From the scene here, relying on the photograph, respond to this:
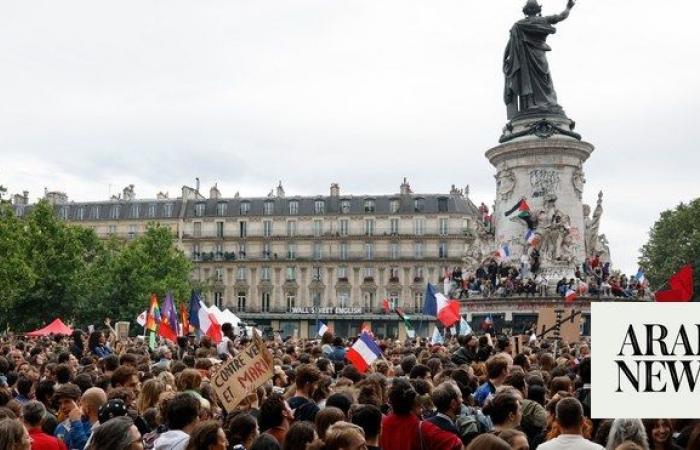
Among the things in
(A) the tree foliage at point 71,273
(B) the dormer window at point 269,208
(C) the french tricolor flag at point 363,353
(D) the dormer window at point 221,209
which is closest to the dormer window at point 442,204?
(B) the dormer window at point 269,208

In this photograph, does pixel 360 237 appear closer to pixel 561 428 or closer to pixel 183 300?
pixel 183 300

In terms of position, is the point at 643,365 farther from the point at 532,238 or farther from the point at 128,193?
the point at 128,193

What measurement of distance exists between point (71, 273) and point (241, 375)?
205 ft

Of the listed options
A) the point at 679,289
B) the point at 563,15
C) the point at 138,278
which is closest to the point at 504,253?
the point at 563,15

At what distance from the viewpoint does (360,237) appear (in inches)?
4360

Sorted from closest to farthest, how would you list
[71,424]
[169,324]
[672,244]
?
[71,424]
[169,324]
[672,244]

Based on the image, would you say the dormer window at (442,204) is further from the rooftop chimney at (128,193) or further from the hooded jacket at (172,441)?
the hooded jacket at (172,441)

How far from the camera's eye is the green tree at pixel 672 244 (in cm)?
8244

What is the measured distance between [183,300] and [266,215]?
29719 mm

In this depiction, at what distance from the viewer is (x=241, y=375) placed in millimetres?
11000

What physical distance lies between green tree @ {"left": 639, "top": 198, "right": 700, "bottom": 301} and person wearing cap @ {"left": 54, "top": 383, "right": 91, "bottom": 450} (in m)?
75.3

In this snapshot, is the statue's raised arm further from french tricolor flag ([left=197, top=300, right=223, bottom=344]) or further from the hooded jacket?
the hooded jacket

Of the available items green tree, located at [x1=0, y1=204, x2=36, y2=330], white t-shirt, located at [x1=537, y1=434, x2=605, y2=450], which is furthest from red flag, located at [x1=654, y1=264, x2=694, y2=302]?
green tree, located at [x1=0, y1=204, x2=36, y2=330]

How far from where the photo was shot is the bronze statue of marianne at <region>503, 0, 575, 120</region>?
49344 millimetres
